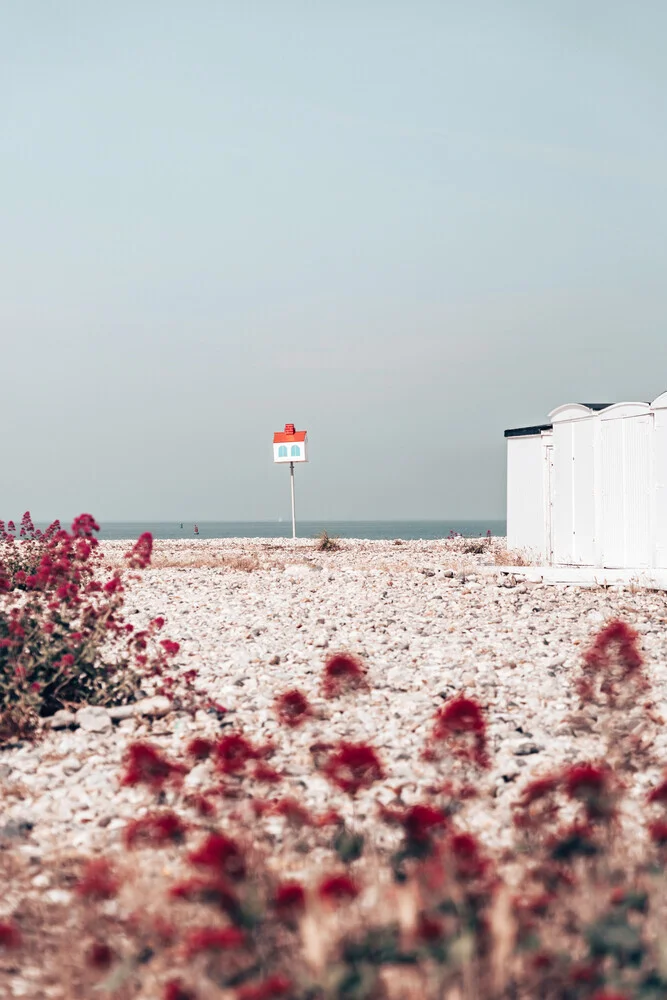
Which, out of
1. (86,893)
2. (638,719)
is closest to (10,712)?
(86,893)

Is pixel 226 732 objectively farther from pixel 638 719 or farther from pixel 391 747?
pixel 638 719

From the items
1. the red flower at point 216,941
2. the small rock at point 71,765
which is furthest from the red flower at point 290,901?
the small rock at point 71,765

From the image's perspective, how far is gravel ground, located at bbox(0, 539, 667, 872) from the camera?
4711mm

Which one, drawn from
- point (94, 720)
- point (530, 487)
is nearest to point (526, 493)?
point (530, 487)

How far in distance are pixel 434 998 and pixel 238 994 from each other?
1.57 feet

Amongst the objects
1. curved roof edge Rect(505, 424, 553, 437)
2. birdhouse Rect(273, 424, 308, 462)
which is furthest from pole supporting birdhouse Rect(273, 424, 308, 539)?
curved roof edge Rect(505, 424, 553, 437)

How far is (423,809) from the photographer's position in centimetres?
284

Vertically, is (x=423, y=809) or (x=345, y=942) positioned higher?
(x=423, y=809)

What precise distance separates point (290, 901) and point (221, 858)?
0.69 ft

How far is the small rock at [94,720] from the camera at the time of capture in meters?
5.85

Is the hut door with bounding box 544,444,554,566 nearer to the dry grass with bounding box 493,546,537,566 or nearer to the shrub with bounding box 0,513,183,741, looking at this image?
the dry grass with bounding box 493,546,537,566

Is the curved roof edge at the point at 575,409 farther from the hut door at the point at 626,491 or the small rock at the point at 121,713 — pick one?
the small rock at the point at 121,713

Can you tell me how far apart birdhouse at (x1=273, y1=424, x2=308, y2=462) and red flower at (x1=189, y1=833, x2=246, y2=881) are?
30059 millimetres

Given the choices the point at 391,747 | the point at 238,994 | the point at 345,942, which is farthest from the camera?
the point at 391,747
